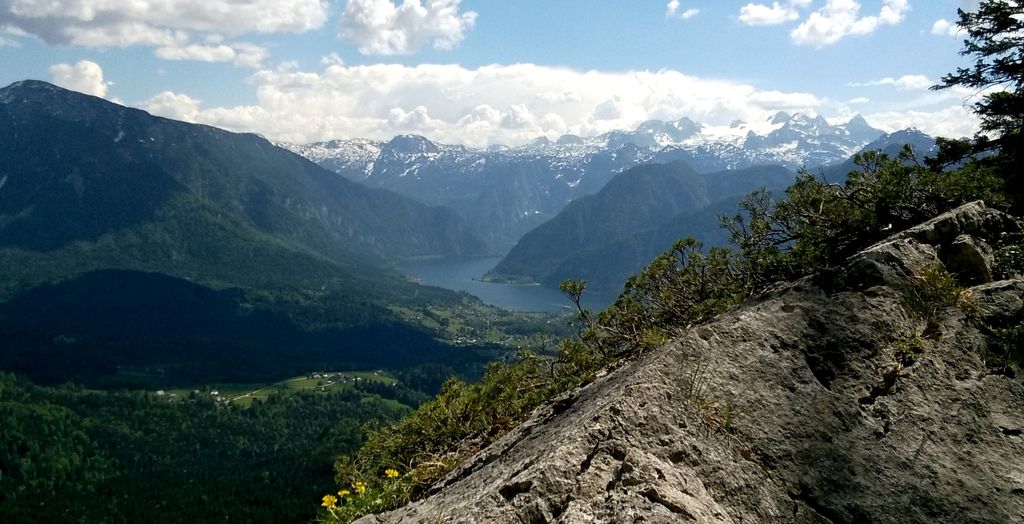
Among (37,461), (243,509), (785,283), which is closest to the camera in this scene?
(785,283)

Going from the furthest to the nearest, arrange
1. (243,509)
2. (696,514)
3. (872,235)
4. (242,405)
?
1. (242,405)
2. (243,509)
3. (872,235)
4. (696,514)

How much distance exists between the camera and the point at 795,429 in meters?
4.99

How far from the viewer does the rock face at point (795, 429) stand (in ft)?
13.8

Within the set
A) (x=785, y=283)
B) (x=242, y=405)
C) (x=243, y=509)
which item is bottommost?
(x=242, y=405)

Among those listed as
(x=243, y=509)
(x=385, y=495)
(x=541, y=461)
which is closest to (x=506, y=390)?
(x=385, y=495)

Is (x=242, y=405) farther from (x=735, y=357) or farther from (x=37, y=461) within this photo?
(x=735, y=357)

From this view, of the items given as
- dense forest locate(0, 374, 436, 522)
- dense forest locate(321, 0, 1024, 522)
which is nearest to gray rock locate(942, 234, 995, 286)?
dense forest locate(321, 0, 1024, 522)

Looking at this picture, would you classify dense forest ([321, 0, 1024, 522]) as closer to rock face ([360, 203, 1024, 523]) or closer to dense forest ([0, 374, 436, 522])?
rock face ([360, 203, 1024, 523])

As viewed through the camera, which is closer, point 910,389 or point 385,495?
point 910,389

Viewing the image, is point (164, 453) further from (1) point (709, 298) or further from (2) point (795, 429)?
(2) point (795, 429)

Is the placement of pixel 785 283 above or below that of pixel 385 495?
above

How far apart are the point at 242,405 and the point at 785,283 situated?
210691mm

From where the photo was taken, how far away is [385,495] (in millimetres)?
6051

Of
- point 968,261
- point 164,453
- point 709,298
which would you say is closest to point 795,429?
point 968,261
